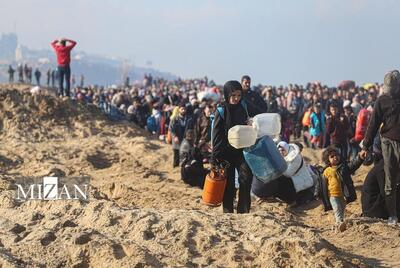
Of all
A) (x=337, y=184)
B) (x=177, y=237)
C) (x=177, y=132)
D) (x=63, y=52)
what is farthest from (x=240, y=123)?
(x=63, y=52)

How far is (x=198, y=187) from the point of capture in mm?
9766

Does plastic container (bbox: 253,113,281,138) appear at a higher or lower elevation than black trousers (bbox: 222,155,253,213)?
higher

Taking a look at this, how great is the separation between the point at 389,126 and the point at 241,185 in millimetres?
1690

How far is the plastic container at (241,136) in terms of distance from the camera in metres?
6.02

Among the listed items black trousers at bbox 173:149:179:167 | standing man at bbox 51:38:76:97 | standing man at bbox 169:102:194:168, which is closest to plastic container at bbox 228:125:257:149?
standing man at bbox 169:102:194:168

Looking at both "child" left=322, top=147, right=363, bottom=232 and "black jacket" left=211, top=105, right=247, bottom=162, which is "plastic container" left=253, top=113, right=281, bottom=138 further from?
"child" left=322, top=147, right=363, bottom=232

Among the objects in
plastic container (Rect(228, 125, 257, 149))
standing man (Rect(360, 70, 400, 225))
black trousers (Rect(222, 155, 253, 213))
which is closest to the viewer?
plastic container (Rect(228, 125, 257, 149))

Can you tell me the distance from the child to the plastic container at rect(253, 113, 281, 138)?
87 centimetres

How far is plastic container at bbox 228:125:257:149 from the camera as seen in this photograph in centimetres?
602

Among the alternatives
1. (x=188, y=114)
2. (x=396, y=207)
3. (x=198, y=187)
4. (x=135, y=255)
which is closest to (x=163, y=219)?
(x=135, y=255)

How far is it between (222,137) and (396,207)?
2.31 m

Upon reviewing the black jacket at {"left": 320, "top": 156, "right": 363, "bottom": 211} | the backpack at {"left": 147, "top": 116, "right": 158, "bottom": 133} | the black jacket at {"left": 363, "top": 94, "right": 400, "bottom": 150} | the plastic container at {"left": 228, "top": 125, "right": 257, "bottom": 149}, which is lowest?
the backpack at {"left": 147, "top": 116, "right": 158, "bottom": 133}

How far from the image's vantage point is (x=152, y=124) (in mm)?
17156

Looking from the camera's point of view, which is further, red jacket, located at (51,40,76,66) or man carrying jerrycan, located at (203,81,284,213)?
red jacket, located at (51,40,76,66)
